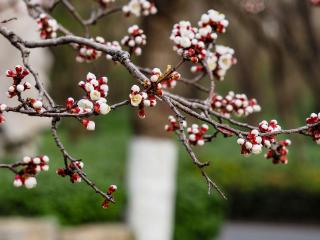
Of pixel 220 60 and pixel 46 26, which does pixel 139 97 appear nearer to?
pixel 220 60

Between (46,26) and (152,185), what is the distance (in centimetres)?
613

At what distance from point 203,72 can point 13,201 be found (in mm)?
7989

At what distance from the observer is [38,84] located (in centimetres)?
271

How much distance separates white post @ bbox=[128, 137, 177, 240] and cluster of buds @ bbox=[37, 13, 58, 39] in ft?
19.1

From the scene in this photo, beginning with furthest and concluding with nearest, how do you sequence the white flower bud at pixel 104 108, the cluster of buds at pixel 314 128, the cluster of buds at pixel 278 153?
the cluster of buds at pixel 278 153 → the cluster of buds at pixel 314 128 → the white flower bud at pixel 104 108

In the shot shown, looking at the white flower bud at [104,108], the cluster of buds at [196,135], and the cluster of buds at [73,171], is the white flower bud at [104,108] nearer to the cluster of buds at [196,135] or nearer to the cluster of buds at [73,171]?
the cluster of buds at [73,171]

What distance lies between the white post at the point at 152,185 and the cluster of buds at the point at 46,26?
19.1 feet

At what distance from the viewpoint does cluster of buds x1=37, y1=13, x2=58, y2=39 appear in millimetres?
3418

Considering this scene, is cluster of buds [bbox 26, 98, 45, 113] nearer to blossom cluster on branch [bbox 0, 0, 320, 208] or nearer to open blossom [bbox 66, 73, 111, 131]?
blossom cluster on branch [bbox 0, 0, 320, 208]

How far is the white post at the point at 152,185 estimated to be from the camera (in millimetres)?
9336

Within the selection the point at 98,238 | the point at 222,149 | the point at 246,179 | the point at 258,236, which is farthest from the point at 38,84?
the point at 222,149

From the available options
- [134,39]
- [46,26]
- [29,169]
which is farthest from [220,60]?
[29,169]

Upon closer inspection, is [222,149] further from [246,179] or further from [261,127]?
[261,127]

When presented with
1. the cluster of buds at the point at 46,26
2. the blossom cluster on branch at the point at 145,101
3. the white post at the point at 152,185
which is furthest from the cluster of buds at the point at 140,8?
the white post at the point at 152,185
